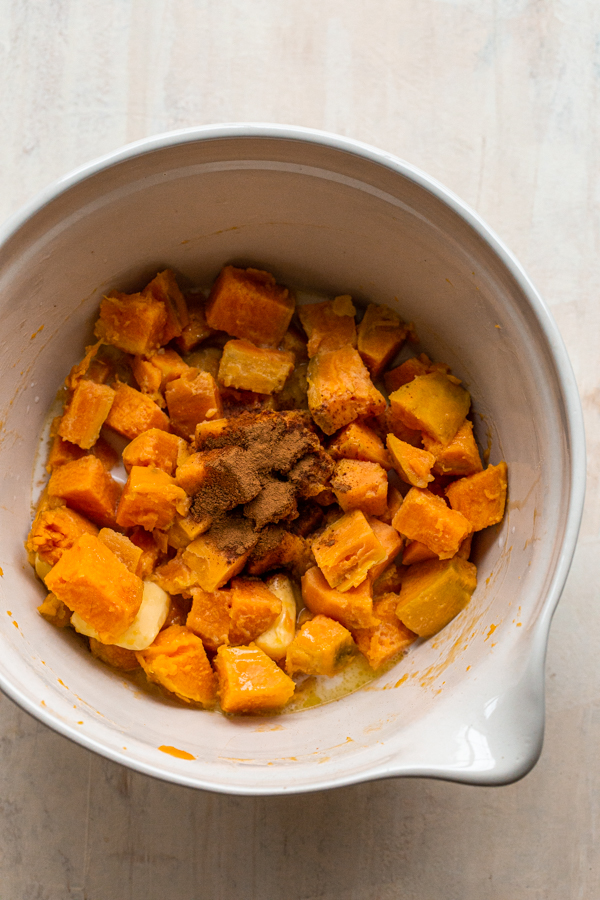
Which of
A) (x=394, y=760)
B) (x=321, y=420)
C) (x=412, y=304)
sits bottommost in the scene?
(x=394, y=760)

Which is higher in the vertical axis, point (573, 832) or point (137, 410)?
point (137, 410)

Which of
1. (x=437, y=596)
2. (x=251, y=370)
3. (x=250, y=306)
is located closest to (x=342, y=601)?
(x=437, y=596)

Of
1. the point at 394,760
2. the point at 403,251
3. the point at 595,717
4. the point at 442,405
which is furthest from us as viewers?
the point at 595,717

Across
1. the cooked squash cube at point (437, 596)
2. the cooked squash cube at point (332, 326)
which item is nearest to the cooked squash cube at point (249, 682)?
the cooked squash cube at point (437, 596)

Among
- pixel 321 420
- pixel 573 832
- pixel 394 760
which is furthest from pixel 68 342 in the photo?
pixel 573 832

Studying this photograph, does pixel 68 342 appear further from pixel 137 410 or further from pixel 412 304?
pixel 412 304

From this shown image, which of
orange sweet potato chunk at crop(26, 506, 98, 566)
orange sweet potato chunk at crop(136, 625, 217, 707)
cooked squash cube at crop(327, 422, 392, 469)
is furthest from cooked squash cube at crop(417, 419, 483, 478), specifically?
orange sweet potato chunk at crop(26, 506, 98, 566)

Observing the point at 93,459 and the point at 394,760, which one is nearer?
the point at 394,760
